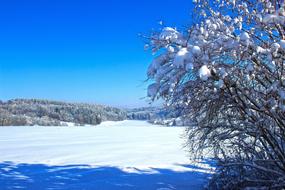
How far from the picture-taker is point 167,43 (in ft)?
15.7

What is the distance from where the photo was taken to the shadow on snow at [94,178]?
8.96 meters

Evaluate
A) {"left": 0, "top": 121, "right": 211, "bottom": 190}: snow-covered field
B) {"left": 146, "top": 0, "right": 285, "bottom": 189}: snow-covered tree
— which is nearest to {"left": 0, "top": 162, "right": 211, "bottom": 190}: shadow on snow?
{"left": 0, "top": 121, "right": 211, "bottom": 190}: snow-covered field

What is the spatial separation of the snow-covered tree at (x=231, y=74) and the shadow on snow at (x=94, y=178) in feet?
9.18

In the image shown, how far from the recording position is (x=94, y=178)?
9.98 m

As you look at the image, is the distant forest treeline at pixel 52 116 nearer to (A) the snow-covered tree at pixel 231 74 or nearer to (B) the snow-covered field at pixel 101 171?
(B) the snow-covered field at pixel 101 171

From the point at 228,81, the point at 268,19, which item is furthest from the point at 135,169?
the point at 268,19

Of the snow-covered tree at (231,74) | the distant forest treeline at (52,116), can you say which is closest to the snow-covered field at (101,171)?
the snow-covered tree at (231,74)

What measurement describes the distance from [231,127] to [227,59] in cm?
190

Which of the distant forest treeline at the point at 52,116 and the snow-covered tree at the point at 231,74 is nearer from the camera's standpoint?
the snow-covered tree at the point at 231,74

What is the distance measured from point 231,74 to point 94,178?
6.38 meters

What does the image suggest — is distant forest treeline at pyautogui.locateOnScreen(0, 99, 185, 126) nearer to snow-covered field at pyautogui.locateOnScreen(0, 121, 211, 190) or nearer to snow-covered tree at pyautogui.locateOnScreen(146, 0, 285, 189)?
snow-covered field at pyautogui.locateOnScreen(0, 121, 211, 190)

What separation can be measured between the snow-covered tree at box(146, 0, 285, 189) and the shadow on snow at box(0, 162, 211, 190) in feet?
9.18

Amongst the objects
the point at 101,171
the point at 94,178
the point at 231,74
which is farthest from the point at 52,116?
the point at 231,74

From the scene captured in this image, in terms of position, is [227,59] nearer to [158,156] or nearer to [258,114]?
[258,114]
